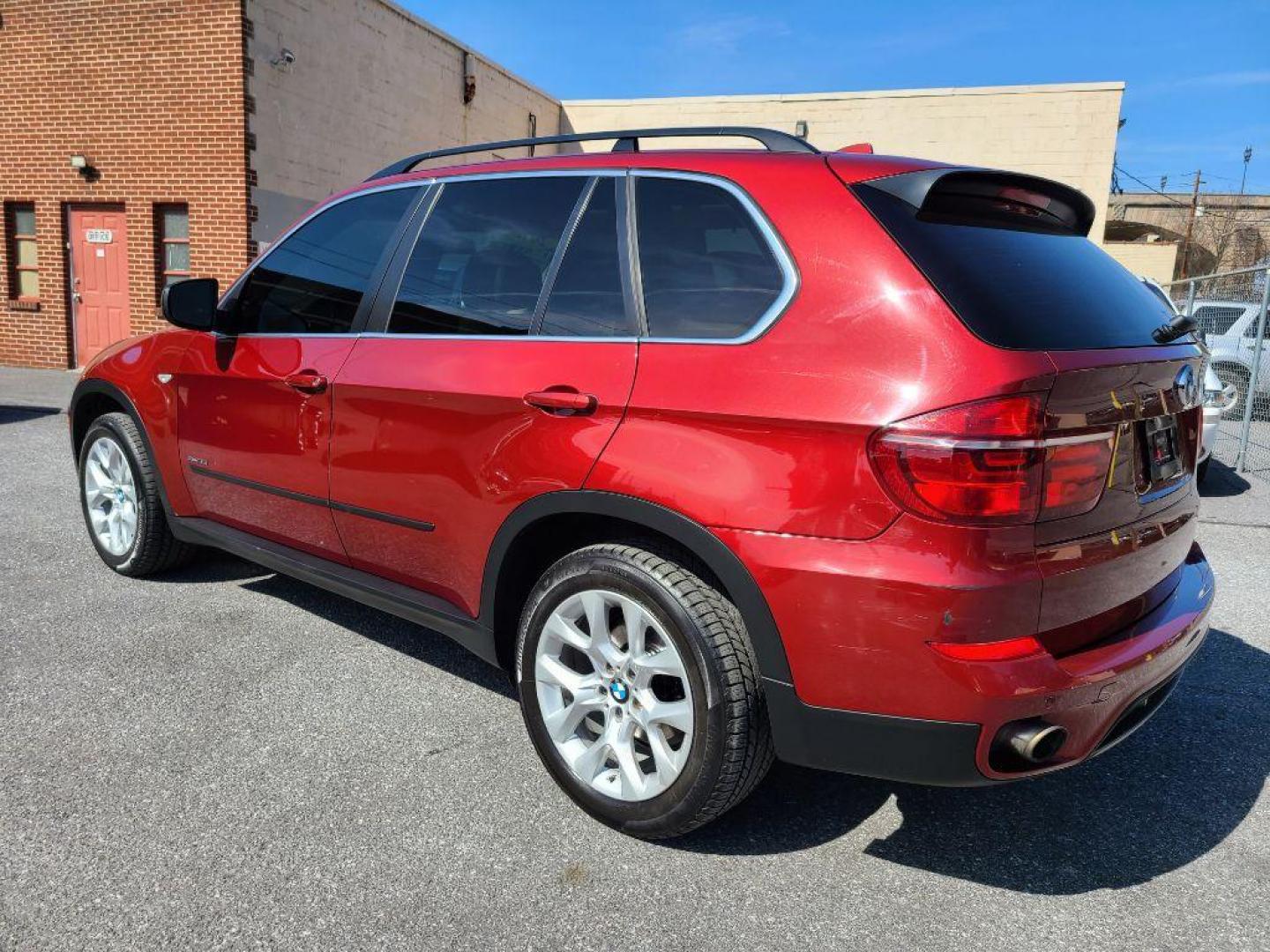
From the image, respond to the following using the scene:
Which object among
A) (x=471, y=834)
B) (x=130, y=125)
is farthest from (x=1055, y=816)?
(x=130, y=125)

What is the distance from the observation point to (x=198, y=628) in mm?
3848

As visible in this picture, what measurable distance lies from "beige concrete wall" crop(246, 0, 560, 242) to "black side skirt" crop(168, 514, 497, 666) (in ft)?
35.3

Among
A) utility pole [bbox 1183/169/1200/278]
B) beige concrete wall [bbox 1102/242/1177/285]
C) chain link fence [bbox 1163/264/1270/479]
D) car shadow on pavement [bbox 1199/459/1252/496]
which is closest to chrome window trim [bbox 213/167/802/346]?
car shadow on pavement [bbox 1199/459/1252/496]

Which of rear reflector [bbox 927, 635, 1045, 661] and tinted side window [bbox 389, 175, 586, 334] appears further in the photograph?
tinted side window [bbox 389, 175, 586, 334]

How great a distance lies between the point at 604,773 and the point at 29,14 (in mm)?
15981

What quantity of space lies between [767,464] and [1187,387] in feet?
4.23

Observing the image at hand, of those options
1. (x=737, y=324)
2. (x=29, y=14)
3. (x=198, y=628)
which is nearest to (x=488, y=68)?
(x=29, y=14)

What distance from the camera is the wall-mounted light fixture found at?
13398 mm

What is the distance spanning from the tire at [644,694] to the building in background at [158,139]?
12.2 m

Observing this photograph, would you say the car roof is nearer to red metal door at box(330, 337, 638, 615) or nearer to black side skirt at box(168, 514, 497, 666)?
red metal door at box(330, 337, 638, 615)

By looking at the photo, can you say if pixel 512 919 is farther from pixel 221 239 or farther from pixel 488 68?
pixel 488 68

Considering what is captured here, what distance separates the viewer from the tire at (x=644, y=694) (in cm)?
221

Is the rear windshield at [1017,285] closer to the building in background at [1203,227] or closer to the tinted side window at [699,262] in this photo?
the tinted side window at [699,262]

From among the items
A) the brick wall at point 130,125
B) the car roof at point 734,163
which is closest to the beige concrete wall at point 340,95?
the brick wall at point 130,125
